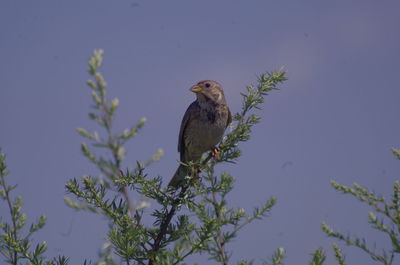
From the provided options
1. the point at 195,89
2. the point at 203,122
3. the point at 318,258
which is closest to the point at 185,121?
the point at 203,122

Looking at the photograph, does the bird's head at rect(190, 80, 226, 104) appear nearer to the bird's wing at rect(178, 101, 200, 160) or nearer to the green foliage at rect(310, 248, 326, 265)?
the bird's wing at rect(178, 101, 200, 160)

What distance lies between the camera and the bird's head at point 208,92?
700cm

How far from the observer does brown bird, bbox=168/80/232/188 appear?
6.57 meters

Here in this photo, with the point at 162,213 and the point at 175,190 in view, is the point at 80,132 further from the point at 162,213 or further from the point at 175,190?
the point at 175,190

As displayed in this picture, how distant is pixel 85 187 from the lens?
2961mm

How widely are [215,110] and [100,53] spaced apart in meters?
4.91

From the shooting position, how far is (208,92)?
714 cm

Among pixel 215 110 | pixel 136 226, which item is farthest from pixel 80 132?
pixel 215 110

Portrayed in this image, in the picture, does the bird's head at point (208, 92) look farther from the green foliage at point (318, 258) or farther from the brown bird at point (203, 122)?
the green foliage at point (318, 258)

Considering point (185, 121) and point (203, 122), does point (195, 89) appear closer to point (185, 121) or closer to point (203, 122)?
point (185, 121)

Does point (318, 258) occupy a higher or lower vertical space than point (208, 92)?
lower

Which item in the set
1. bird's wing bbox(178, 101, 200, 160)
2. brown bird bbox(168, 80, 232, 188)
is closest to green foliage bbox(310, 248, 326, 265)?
brown bird bbox(168, 80, 232, 188)

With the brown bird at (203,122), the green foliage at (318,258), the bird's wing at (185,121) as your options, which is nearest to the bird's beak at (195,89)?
the brown bird at (203,122)

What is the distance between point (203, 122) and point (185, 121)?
1.34ft
